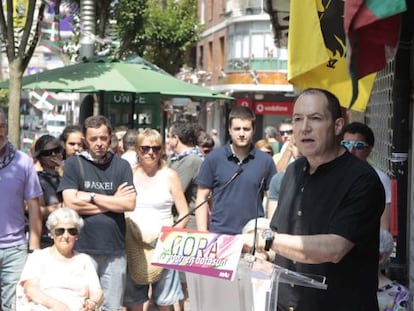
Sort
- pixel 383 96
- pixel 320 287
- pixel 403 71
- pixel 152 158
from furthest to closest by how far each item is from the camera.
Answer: pixel 383 96 → pixel 152 158 → pixel 403 71 → pixel 320 287

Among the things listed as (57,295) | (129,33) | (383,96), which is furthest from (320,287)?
(129,33)

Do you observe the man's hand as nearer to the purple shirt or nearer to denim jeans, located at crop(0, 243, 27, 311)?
the purple shirt

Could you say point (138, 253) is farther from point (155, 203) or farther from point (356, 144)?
point (356, 144)

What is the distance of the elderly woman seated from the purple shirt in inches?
11.9

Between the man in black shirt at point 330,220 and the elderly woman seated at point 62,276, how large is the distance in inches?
101

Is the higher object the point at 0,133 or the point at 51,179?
the point at 0,133

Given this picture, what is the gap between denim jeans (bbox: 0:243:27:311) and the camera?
6109 millimetres

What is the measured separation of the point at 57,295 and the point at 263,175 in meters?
1.87

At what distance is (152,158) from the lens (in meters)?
6.79

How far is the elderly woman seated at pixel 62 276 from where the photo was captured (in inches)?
228

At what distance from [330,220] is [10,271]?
3428 millimetres

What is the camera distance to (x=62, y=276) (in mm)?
5867

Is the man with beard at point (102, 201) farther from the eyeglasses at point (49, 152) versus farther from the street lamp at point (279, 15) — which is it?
the street lamp at point (279, 15)

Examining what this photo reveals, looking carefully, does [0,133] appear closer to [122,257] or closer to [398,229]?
[122,257]
